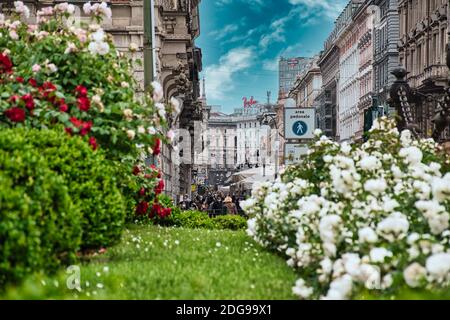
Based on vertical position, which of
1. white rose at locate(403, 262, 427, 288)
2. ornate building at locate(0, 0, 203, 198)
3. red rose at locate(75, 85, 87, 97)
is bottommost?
white rose at locate(403, 262, 427, 288)

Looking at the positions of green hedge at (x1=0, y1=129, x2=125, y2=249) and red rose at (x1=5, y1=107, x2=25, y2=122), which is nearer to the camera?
green hedge at (x1=0, y1=129, x2=125, y2=249)

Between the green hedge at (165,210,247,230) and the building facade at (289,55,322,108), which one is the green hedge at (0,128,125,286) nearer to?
the green hedge at (165,210,247,230)

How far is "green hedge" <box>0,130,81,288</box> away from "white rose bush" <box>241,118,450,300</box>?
1966mm

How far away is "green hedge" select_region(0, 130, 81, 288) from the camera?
23.9 ft

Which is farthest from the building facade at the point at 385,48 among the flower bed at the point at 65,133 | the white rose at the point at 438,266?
the white rose at the point at 438,266

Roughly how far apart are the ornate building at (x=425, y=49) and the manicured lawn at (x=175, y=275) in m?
36.4

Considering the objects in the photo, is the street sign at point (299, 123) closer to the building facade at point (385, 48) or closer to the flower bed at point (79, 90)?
the flower bed at point (79, 90)

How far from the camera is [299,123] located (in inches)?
983

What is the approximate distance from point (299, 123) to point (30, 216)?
17.8m

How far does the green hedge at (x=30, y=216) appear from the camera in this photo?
727 cm

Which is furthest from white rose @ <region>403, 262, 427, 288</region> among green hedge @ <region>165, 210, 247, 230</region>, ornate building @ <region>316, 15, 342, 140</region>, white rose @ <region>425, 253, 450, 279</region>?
ornate building @ <region>316, 15, 342, 140</region>

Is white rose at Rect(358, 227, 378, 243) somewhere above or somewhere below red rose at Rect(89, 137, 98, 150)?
below
